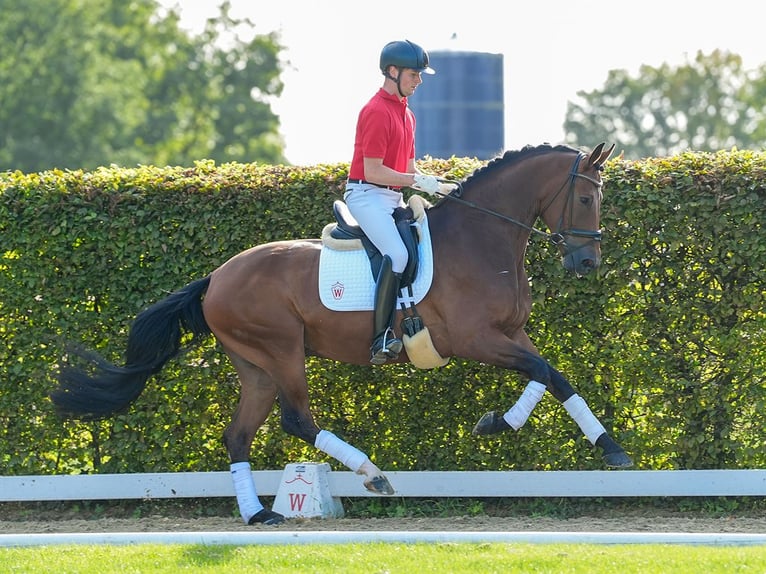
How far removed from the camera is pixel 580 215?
765cm

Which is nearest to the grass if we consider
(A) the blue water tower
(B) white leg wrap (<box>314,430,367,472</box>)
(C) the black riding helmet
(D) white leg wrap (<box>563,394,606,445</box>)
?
(D) white leg wrap (<box>563,394,606,445</box>)

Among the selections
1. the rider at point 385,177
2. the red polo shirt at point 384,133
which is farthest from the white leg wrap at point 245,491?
the red polo shirt at point 384,133

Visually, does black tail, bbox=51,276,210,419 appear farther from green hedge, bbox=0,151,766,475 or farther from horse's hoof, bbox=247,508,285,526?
horse's hoof, bbox=247,508,285,526

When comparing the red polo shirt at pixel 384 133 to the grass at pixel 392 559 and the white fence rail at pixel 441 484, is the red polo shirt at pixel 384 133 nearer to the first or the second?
the white fence rail at pixel 441 484

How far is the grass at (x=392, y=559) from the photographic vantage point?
Answer: 5.87 m

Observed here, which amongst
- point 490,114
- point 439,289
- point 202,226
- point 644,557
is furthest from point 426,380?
point 490,114

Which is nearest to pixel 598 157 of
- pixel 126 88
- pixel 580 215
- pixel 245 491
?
pixel 580 215

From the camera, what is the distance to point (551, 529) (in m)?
7.96

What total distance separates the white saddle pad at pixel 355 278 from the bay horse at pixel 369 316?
0.06 metres

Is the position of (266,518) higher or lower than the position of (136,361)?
lower

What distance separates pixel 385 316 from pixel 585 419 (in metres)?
1.46

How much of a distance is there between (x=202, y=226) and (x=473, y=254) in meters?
2.36

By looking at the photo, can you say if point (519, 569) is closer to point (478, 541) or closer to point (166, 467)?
point (478, 541)

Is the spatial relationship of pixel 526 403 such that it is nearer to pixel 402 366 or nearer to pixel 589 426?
pixel 589 426
